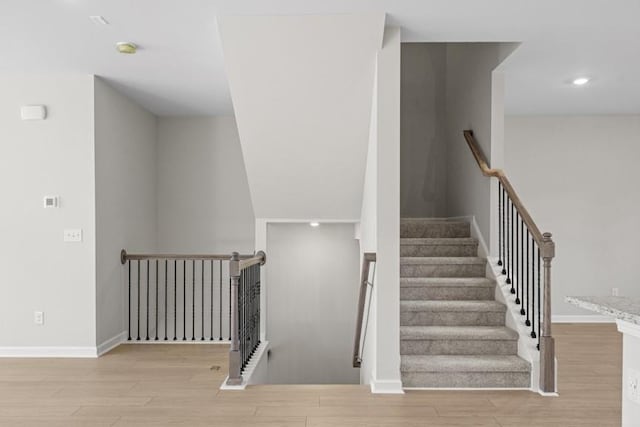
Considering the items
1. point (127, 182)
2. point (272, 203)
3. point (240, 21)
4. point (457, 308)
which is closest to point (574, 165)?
point (457, 308)

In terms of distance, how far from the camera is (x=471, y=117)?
5.31 m

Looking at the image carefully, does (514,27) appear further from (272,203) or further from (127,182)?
(127,182)

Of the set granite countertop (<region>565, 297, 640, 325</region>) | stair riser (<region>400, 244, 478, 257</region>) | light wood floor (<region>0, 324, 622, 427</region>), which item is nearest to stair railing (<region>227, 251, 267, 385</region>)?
light wood floor (<region>0, 324, 622, 427</region>)

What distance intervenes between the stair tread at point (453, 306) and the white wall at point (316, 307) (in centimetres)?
234

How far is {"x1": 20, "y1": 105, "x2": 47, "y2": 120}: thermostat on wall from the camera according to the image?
4.66 meters

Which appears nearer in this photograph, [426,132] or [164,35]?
[164,35]

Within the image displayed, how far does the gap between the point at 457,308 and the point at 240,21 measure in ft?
9.62

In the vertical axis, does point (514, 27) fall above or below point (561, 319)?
above

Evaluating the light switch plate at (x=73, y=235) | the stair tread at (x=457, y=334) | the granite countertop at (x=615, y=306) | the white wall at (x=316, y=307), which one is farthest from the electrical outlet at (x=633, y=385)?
the white wall at (x=316, y=307)

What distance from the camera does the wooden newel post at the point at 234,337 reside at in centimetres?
380

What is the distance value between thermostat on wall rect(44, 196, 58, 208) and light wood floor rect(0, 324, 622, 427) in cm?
147

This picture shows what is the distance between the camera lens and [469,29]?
354cm

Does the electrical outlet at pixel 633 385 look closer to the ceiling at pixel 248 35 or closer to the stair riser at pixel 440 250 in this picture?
the ceiling at pixel 248 35

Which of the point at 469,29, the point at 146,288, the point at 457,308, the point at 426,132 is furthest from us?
the point at 426,132
